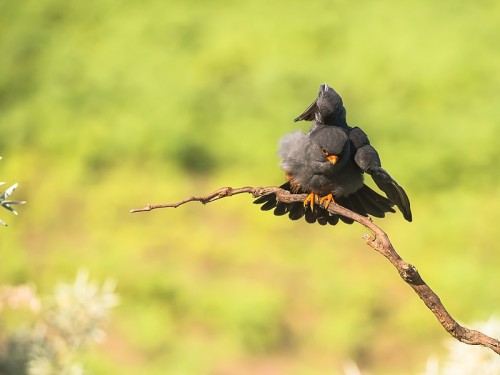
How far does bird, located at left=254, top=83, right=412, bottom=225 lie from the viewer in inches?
150

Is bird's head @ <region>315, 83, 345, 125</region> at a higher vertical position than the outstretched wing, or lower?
higher

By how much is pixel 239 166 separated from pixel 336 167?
6519 millimetres

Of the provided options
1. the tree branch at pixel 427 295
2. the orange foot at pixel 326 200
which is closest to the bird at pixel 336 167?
the orange foot at pixel 326 200

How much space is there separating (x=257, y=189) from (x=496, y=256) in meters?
6.51

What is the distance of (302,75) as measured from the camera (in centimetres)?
1146

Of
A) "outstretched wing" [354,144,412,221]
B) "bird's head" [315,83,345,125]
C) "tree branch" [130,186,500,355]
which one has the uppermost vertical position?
"bird's head" [315,83,345,125]

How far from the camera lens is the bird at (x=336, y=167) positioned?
3.80m

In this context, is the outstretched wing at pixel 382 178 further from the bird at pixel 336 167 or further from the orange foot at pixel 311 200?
the orange foot at pixel 311 200

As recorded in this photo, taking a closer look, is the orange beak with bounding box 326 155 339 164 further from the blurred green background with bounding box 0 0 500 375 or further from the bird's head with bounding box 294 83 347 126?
the blurred green background with bounding box 0 0 500 375

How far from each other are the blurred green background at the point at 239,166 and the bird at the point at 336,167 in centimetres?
367

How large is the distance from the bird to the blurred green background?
3671 millimetres

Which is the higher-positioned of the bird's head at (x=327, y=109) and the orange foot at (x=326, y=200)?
the bird's head at (x=327, y=109)

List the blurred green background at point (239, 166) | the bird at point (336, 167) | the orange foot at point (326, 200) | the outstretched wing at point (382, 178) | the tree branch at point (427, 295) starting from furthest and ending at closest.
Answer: the blurred green background at point (239, 166), the orange foot at point (326, 200), the bird at point (336, 167), the outstretched wing at point (382, 178), the tree branch at point (427, 295)

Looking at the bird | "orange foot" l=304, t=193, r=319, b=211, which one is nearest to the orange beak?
the bird
